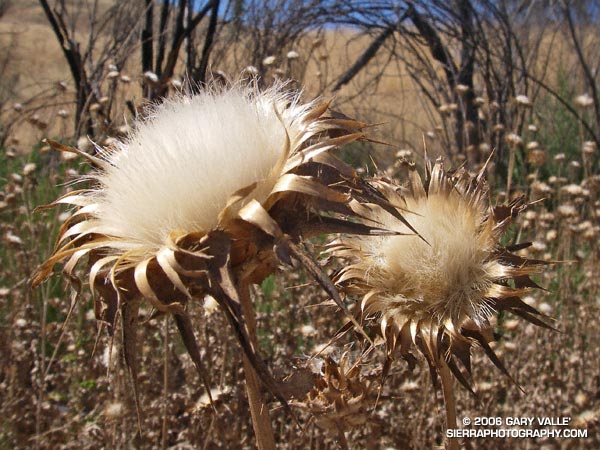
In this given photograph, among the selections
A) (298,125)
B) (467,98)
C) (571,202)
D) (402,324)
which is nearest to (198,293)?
(298,125)

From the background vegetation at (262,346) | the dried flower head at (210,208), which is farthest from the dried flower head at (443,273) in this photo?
the dried flower head at (210,208)

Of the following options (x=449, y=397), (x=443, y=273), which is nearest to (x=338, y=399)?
(x=449, y=397)

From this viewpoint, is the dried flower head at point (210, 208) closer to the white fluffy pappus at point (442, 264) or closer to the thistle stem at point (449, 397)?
the white fluffy pappus at point (442, 264)

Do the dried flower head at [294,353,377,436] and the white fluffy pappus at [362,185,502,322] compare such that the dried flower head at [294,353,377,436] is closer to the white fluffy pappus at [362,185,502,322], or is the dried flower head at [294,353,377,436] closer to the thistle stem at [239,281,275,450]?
the white fluffy pappus at [362,185,502,322]

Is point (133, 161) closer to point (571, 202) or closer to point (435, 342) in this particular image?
point (435, 342)

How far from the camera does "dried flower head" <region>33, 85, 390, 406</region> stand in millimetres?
955

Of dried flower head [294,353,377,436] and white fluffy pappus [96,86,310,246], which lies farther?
dried flower head [294,353,377,436]

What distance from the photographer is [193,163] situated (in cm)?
109

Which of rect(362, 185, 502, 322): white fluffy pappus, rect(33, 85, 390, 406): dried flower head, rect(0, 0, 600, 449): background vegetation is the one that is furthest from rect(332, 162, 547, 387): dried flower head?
rect(33, 85, 390, 406): dried flower head

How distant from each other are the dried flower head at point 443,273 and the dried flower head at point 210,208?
0.27 m

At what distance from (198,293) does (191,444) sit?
164cm

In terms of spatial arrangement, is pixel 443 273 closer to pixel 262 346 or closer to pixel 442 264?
pixel 442 264

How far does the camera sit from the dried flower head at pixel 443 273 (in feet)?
4.14

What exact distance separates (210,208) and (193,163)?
89 mm
